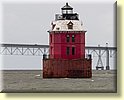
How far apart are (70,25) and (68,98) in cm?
177

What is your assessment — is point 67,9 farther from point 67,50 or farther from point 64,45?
point 64,45

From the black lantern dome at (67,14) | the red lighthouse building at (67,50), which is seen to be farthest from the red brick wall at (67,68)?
the black lantern dome at (67,14)

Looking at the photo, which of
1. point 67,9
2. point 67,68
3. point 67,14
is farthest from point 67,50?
point 67,9

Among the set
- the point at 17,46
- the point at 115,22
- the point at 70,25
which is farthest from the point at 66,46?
the point at 115,22

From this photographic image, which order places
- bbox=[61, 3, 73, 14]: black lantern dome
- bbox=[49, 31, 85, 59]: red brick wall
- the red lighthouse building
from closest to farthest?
bbox=[61, 3, 73, 14]: black lantern dome, the red lighthouse building, bbox=[49, 31, 85, 59]: red brick wall

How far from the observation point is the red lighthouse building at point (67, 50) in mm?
8883

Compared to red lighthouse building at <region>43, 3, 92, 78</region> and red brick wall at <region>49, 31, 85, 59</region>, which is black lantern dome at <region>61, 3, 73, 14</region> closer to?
red lighthouse building at <region>43, 3, 92, 78</region>

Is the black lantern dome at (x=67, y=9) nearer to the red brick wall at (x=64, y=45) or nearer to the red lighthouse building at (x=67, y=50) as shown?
the red lighthouse building at (x=67, y=50)

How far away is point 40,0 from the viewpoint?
8227 millimetres

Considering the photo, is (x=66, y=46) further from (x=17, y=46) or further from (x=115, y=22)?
(x=115, y=22)

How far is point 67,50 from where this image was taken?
30.1 feet

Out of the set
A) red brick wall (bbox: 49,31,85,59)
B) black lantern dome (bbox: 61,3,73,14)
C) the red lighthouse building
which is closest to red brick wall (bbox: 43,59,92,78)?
the red lighthouse building

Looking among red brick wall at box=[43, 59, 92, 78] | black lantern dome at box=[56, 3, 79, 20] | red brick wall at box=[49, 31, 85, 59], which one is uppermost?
black lantern dome at box=[56, 3, 79, 20]

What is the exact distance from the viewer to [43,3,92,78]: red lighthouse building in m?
8.88
